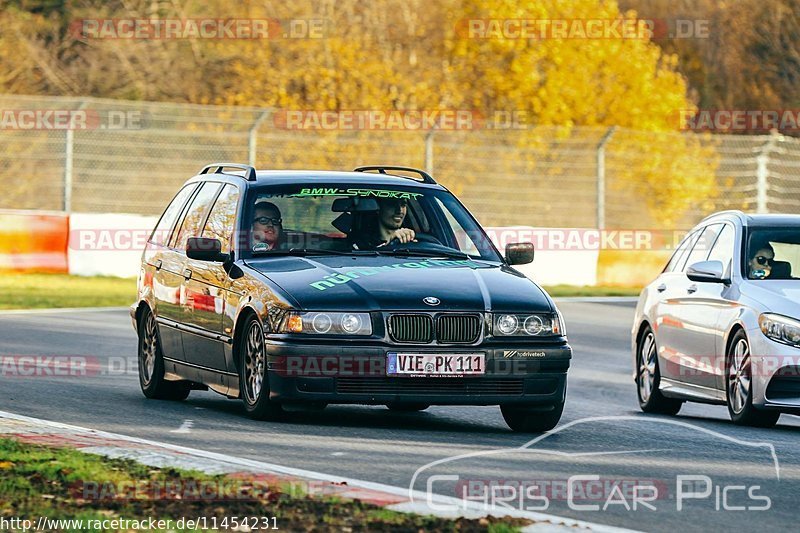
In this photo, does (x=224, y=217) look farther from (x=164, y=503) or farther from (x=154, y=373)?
(x=164, y=503)

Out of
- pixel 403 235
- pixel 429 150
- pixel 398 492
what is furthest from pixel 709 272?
pixel 429 150

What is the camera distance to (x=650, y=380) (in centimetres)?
1376

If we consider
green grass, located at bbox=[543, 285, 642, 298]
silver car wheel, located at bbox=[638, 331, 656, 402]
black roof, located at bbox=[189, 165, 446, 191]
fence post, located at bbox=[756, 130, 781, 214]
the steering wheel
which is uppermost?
black roof, located at bbox=[189, 165, 446, 191]

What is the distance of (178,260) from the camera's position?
40.5 feet

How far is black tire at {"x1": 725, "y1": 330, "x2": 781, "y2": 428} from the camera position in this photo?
1184cm

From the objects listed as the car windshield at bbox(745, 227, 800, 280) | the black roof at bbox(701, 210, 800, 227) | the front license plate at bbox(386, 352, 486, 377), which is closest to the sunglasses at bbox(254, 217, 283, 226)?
the front license plate at bbox(386, 352, 486, 377)

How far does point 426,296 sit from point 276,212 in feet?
5.52

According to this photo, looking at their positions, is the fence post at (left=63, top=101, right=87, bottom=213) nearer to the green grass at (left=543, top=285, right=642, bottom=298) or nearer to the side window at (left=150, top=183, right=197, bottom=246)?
the green grass at (left=543, top=285, right=642, bottom=298)

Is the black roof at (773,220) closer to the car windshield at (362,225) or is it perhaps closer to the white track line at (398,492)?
the car windshield at (362,225)

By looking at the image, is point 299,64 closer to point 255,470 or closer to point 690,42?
point 690,42

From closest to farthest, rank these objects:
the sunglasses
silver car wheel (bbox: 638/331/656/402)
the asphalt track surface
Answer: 1. the asphalt track surface
2. the sunglasses
3. silver car wheel (bbox: 638/331/656/402)

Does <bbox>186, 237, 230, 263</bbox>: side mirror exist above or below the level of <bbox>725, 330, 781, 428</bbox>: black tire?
above

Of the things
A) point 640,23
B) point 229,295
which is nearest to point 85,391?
point 229,295

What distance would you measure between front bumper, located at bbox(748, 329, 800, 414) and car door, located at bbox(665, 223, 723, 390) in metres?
0.84
